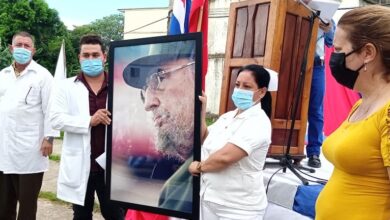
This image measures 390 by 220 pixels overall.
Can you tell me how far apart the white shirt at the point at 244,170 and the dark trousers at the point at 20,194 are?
1876 mm

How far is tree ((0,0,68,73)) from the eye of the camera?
24.2 m

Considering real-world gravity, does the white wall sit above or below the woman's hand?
above

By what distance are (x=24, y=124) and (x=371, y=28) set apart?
3178 mm

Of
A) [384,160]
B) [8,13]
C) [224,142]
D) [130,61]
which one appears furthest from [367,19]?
[8,13]

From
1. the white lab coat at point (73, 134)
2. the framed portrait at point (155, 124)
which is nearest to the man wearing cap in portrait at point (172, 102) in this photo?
the framed portrait at point (155, 124)

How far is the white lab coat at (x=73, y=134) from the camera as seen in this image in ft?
10.2

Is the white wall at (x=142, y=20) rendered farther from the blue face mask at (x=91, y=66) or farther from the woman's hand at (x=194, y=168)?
the woman's hand at (x=194, y=168)

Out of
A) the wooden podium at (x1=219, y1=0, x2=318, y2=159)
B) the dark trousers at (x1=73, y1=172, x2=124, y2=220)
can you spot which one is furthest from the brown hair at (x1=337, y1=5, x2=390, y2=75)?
the dark trousers at (x1=73, y1=172, x2=124, y2=220)

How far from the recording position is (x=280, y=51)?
3.52m

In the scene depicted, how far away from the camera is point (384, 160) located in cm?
149

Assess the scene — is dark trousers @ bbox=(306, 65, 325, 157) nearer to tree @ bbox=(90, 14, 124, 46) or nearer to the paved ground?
the paved ground

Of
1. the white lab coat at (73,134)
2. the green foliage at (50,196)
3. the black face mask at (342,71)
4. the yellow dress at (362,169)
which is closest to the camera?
the yellow dress at (362,169)

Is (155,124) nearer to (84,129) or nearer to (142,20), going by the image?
(84,129)

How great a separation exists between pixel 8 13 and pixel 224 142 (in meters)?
25.3
